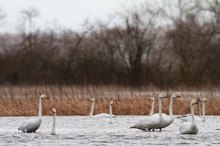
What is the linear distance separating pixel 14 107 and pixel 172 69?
21.1 metres

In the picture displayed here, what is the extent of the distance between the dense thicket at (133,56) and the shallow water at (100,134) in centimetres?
1973

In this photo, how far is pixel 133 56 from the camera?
44344mm

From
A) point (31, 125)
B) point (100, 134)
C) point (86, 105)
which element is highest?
point (86, 105)

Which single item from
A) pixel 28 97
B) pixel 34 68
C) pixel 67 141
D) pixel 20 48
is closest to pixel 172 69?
pixel 34 68

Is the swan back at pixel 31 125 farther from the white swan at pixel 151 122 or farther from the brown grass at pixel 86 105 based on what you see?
the brown grass at pixel 86 105

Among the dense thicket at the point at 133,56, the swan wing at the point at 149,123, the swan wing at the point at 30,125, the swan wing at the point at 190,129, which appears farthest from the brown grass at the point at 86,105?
the dense thicket at the point at 133,56

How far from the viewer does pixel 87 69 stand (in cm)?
4238

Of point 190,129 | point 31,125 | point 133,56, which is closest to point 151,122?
point 190,129

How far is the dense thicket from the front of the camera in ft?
137

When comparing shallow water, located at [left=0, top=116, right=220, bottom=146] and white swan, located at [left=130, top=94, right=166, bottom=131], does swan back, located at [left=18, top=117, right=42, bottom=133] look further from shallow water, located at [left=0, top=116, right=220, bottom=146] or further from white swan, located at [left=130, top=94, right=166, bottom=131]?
white swan, located at [left=130, top=94, right=166, bottom=131]

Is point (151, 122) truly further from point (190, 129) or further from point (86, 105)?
point (86, 105)

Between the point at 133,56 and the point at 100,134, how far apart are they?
28063 millimetres

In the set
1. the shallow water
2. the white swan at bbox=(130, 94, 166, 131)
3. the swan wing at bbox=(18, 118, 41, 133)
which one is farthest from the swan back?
the white swan at bbox=(130, 94, 166, 131)

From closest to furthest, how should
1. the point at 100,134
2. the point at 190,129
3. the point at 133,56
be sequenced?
the point at 190,129, the point at 100,134, the point at 133,56
